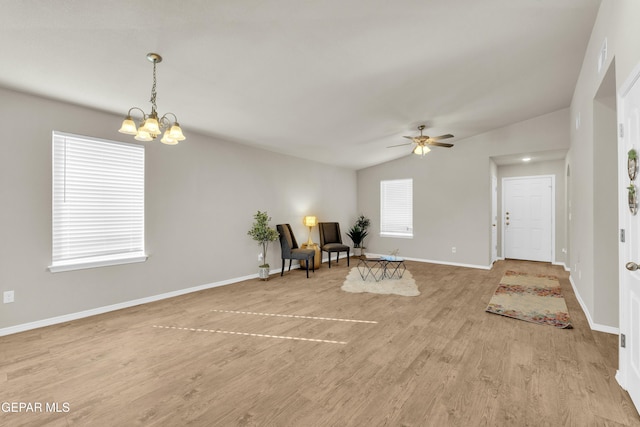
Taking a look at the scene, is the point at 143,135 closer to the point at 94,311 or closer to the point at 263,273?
the point at 94,311

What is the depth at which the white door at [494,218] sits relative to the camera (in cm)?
679

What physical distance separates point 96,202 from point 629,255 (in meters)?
5.19

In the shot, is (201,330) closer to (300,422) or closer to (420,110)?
(300,422)

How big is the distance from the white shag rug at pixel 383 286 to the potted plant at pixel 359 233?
251 cm

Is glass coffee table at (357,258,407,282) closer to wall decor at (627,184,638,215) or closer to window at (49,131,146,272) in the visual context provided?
wall decor at (627,184,638,215)

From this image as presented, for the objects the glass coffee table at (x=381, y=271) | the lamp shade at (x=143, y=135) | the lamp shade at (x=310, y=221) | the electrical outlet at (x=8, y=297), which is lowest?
the glass coffee table at (x=381, y=271)

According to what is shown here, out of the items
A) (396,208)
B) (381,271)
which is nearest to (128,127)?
(381,271)

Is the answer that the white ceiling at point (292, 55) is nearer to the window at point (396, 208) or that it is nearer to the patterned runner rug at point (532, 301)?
the patterned runner rug at point (532, 301)

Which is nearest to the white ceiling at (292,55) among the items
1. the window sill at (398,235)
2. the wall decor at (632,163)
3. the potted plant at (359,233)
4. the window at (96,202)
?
the window at (96,202)

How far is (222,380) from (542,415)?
2174 mm

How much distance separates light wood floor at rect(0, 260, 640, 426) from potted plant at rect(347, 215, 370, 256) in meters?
4.23

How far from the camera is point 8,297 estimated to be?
10.2 feet

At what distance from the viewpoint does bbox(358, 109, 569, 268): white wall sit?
5781mm

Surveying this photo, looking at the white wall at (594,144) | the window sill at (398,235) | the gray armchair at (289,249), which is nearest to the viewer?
the white wall at (594,144)
